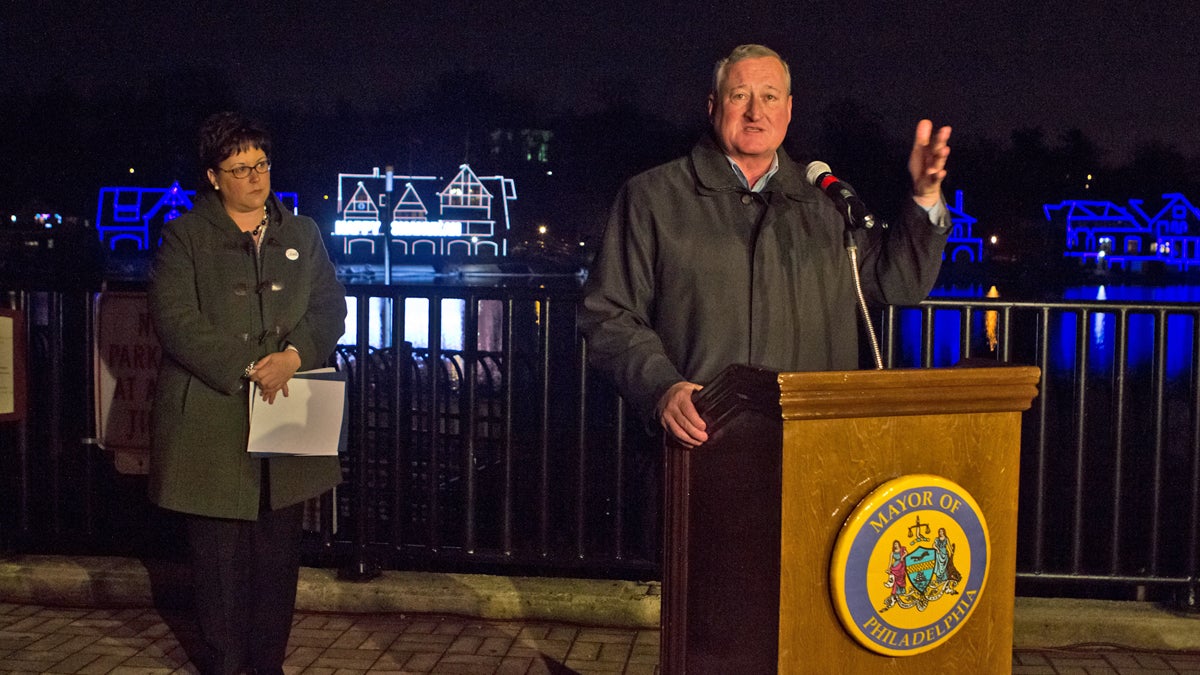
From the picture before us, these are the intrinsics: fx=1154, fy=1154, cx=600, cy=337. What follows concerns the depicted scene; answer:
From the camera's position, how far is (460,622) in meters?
5.26

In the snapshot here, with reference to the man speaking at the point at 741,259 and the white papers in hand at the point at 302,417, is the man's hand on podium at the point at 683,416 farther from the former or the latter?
the white papers in hand at the point at 302,417

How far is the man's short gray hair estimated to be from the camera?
287 cm

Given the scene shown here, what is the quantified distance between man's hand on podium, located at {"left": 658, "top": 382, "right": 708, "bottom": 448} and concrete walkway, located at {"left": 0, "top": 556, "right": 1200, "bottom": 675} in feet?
7.85

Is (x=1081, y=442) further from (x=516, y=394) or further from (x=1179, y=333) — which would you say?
(x=1179, y=333)

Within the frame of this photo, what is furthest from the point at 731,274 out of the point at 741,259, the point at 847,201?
the point at 847,201

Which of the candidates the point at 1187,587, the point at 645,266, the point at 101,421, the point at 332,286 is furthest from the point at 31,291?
the point at 1187,587

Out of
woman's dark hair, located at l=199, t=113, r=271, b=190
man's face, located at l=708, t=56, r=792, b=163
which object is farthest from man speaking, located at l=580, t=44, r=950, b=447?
woman's dark hair, located at l=199, t=113, r=271, b=190

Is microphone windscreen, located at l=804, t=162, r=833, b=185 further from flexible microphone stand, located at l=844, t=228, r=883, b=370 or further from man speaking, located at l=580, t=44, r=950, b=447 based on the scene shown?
flexible microphone stand, located at l=844, t=228, r=883, b=370

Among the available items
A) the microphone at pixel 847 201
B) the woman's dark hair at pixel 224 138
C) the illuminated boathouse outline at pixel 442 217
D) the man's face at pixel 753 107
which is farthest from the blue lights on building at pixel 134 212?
the microphone at pixel 847 201

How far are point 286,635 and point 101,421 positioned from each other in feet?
5.23

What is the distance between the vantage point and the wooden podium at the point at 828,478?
212 cm

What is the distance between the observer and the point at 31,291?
570 cm

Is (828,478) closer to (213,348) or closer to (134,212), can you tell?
(213,348)

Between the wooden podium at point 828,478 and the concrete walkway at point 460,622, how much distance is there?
97.8 inches
